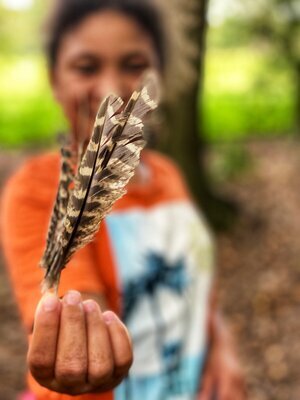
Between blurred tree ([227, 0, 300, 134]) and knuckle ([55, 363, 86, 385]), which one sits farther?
blurred tree ([227, 0, 300, 134])

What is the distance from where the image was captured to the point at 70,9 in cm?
159

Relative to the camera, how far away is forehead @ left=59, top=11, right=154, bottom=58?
1.52m

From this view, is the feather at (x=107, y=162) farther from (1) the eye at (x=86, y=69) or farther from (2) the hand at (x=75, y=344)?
(1) the eye at (x=86, y=69)

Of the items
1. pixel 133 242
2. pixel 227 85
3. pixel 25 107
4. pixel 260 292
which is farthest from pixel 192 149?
pixel 227 85

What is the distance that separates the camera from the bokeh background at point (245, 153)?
3760 millimetres

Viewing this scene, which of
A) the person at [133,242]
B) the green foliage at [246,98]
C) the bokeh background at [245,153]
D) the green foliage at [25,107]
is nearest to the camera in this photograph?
the person at [133,242]

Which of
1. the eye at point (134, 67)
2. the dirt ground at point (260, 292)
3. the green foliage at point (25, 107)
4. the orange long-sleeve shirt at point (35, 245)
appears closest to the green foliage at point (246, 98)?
the green foliage at point (25, 107)

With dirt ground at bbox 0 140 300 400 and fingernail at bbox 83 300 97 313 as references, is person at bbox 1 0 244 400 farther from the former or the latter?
dirt ground at bbox 0 140 300 400

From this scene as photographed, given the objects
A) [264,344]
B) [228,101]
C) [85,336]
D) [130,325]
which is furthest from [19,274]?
[228,101]

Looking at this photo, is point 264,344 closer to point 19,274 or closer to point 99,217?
point 19,274

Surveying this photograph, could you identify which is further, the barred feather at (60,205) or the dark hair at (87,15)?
the dark hair at (87,15)

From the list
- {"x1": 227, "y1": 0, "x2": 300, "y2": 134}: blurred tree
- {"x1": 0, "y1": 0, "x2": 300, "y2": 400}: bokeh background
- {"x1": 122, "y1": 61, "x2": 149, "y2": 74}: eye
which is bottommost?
{"x1": 0, "y1": 0, "x2": 300, "y2": 400}: bokeh background

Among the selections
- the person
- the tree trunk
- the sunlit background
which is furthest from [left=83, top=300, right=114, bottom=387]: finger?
the sunlit background

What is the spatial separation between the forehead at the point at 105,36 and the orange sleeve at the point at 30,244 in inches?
14.7
